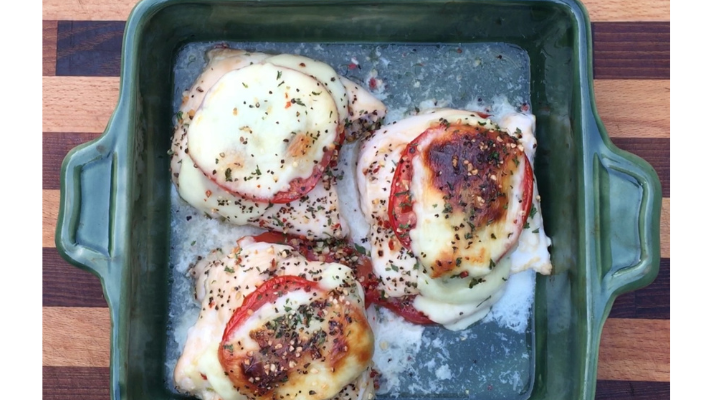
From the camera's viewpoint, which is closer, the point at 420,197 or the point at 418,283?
the point at 420,197

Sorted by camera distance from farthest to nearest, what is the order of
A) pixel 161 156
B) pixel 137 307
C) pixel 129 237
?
pixel 161 156
pixel 137 307
pixel 129 237

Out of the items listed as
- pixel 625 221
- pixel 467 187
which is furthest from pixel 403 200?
pixel 625 221

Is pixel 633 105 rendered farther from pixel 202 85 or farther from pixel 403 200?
pixel 202 85

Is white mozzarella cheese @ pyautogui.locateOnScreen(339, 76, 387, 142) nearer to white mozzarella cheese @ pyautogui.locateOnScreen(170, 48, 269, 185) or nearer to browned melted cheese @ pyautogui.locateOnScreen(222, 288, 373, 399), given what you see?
white mozzarella cheese @ pyautogui.locateOnScreen(170, 48, 269, 185)

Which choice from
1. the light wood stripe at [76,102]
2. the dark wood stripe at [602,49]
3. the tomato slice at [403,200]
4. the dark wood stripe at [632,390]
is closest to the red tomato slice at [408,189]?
the tomato slice at [403,200]

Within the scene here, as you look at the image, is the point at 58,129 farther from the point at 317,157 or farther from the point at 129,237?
the point at 317,157

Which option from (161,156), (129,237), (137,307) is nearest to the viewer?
(129,237)

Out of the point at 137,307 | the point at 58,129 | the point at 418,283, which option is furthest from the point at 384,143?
the point at 58,129
